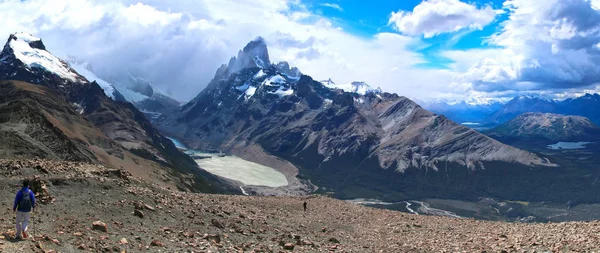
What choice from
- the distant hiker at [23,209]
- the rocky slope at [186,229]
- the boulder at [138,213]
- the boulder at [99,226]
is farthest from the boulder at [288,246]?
the distant hiker at [23,209]

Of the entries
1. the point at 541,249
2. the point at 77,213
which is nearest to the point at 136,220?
the point at 77,213

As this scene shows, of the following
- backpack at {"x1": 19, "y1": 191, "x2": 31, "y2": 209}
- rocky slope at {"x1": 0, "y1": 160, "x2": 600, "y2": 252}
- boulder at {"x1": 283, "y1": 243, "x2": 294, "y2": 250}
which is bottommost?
boulder at {"x1": 283, "y1": 243, "x2": 294, "y2": 250}

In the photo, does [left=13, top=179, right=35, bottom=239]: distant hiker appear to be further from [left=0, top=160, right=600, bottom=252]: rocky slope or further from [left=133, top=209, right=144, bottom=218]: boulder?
[left=133, top=209, right=144, bottom=218]: boulder

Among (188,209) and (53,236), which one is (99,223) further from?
(188,209)

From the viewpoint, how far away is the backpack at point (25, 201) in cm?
2588

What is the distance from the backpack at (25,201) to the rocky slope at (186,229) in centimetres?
158

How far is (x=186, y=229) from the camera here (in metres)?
35.0

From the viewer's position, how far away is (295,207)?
6266cm

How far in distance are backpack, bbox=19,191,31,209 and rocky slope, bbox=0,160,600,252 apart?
1.58m

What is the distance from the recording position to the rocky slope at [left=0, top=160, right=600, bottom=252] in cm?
2841

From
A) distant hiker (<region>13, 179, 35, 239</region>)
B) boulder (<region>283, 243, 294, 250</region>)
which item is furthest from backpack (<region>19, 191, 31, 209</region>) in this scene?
boulder (<region>283, 243, 294, 250</region>)

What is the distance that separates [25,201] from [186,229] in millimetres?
11799

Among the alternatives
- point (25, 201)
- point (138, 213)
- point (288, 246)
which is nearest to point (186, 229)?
point (138, 213)

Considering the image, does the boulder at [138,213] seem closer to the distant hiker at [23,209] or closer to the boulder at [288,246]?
the distant hiker at [23,209]
